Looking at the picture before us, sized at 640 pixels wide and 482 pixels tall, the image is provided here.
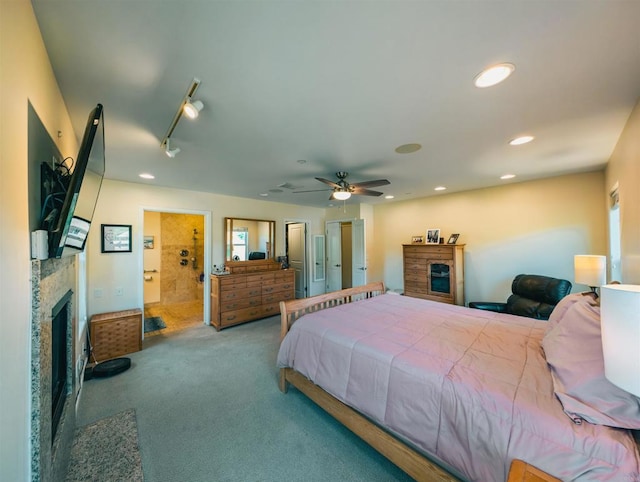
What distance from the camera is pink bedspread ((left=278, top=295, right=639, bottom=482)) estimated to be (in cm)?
107

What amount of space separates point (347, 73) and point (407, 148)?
1.37m

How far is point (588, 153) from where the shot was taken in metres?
2.81

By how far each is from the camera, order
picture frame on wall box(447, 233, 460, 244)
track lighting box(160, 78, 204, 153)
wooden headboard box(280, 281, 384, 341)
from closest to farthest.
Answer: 1. track lighting box(160, 78, 204, 153)
2. wooden headboard box(280, 281, 384, 341)
3. picture frame on wall box(447, 233, 460, 244)

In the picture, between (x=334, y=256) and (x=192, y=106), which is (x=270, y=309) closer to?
(x=334, y=256)

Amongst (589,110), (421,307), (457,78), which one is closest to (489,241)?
(421,307)

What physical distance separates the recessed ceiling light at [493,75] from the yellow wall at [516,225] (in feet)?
11.3

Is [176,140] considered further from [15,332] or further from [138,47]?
[15,332]

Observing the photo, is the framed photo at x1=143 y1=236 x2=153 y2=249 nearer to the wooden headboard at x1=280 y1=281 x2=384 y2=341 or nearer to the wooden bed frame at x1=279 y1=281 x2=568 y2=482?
the wooden headboard at x1=280 y1=281 x2=384 y2=341

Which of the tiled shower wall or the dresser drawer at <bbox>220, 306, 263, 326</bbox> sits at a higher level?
the tiled shower wall

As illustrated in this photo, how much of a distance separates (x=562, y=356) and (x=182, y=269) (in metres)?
7.01

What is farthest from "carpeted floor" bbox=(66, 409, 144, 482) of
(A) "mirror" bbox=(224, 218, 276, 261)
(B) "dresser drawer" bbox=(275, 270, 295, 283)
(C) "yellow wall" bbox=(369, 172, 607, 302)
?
(C) "yellow wall" bbox=(369, 172, 607, 302)

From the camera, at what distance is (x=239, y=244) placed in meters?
5.14

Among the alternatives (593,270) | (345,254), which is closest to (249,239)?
(345,254)

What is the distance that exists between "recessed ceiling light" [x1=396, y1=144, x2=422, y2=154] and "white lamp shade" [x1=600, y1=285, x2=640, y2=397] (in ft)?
6.45
